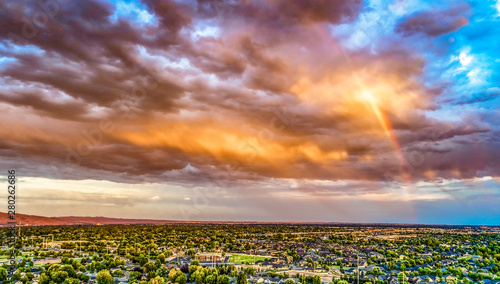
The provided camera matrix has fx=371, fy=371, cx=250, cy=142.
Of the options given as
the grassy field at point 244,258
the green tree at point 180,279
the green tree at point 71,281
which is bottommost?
the grassy field at point 244,258

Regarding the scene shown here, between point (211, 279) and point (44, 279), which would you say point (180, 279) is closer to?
point (211, 279)

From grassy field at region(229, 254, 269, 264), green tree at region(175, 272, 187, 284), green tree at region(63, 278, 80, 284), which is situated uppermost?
green tree at region(63, 278, 80, 284)

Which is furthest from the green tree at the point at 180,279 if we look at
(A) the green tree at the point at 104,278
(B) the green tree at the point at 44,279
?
(B) the green tree at the point at 44,279

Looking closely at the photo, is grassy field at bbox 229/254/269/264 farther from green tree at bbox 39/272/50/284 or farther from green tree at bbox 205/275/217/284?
green tree at bbox 39/272/50/284

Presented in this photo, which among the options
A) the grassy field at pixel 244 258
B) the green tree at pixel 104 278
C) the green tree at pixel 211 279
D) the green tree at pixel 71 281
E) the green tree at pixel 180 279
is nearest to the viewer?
the green tree at pixel 71 281

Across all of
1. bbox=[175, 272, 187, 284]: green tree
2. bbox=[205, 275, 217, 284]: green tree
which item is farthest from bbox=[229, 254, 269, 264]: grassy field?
bbox=[175, 272, 187, 284]: green tree

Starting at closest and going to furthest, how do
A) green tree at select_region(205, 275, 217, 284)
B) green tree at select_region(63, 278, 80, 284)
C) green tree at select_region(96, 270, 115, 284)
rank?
green tree at select_region(63, 278, 80, 284) → green tree at select_region(96, 270, 115, 284) → green tree at select_region(205, 275, 217, 284)

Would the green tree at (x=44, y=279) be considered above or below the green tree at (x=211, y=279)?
above

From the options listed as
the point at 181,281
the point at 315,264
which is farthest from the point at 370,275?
the point at 181,281

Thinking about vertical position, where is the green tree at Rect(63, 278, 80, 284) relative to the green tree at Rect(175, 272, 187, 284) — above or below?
above

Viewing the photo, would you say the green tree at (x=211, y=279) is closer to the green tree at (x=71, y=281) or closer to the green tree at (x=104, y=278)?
the green tree at (x=104, y=278)

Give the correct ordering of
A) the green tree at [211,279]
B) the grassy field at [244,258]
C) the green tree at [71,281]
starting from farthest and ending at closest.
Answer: the grassy field at [244,258]
the green tree at [211,279]
the green tree at [71,281]

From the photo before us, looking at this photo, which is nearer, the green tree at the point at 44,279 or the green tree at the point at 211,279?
the green tree at the point at 44,279
